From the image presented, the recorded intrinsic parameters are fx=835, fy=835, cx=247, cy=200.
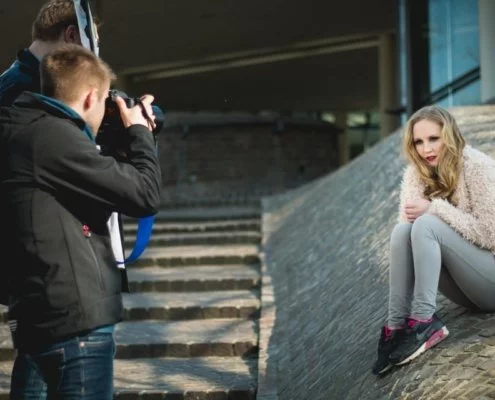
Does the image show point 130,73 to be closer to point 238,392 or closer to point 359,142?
point 359,142

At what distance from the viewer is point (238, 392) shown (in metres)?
4.95

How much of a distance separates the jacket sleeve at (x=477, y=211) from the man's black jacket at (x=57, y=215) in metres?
1.69

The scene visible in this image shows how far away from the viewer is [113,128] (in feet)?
8.34

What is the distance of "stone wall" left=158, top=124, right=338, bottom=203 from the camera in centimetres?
2003

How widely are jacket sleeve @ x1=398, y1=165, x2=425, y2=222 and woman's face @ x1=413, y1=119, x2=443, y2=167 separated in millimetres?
107

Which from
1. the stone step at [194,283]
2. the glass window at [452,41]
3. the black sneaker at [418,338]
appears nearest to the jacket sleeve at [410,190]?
the black sneaker at [418,338]

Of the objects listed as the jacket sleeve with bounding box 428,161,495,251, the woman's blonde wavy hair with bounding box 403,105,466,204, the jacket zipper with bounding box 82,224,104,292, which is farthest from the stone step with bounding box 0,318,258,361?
the jacket zipper with bounding box 82,224,104,292

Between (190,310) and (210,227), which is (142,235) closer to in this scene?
(190,310)

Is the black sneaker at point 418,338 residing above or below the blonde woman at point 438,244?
below

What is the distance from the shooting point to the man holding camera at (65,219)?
2.20 metres

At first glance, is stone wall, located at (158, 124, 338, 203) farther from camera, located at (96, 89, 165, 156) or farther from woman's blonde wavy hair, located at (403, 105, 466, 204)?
camera, located at (96, 89, 165, 156)

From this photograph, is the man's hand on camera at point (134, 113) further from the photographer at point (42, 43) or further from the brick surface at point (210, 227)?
the brick surface at point (210, 227)

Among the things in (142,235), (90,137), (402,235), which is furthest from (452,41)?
(90,137)

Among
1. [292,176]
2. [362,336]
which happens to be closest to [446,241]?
[362,336]
